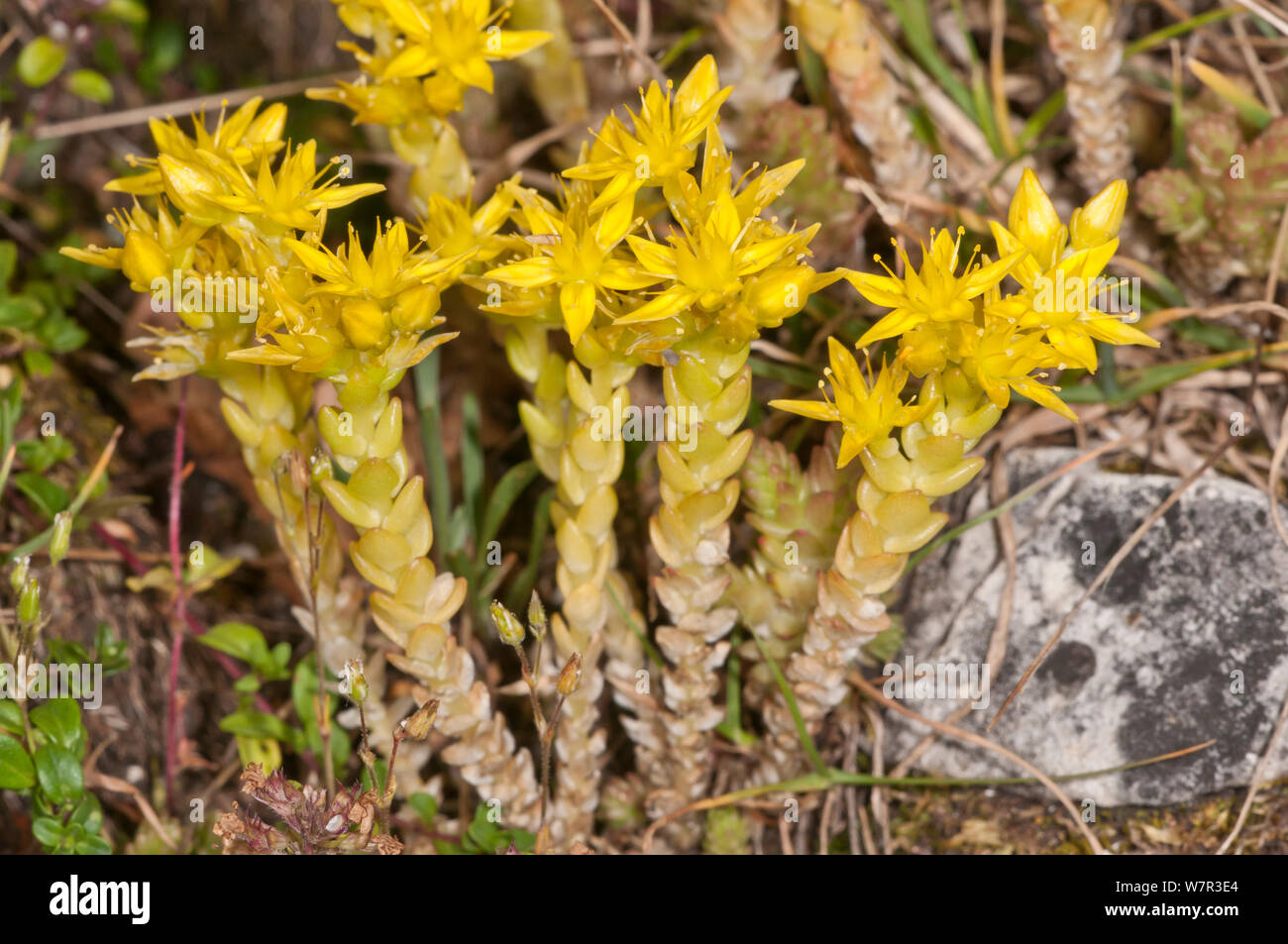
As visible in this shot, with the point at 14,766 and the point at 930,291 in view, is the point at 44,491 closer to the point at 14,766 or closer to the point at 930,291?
the point at 14,766

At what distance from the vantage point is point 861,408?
1387 mm

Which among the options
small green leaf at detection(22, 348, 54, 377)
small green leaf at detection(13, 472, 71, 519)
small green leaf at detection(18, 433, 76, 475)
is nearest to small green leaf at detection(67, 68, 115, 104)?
small green leaf at detection(22, 348, 54, 377)

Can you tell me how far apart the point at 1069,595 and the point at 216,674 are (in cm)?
160

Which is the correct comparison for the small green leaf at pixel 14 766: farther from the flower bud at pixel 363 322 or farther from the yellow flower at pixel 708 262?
the yellow flower at pixel 708 262

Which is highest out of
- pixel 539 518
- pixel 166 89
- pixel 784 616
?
pixel 166 89

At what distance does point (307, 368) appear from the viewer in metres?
1.32

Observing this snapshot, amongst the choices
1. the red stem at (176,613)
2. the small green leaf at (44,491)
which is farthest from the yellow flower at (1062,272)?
the small green leaf at (44,491)

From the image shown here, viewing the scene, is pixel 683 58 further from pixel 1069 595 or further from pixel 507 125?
pixel 1069 595

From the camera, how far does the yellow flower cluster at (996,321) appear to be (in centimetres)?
131

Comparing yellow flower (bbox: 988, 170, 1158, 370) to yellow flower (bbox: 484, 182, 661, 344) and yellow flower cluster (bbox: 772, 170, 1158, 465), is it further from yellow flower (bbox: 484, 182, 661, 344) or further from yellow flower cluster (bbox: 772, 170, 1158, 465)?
yellow flower (bbox: 484, 182, 661, 344)

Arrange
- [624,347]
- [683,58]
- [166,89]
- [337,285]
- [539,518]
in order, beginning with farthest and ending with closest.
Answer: [166,89] < [683,58] < [539,518] < [624,347] < [337,285]

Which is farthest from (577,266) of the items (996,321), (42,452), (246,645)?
(42,452)

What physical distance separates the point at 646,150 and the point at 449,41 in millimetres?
368

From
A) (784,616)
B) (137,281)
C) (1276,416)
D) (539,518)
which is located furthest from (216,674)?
(1276,416)
